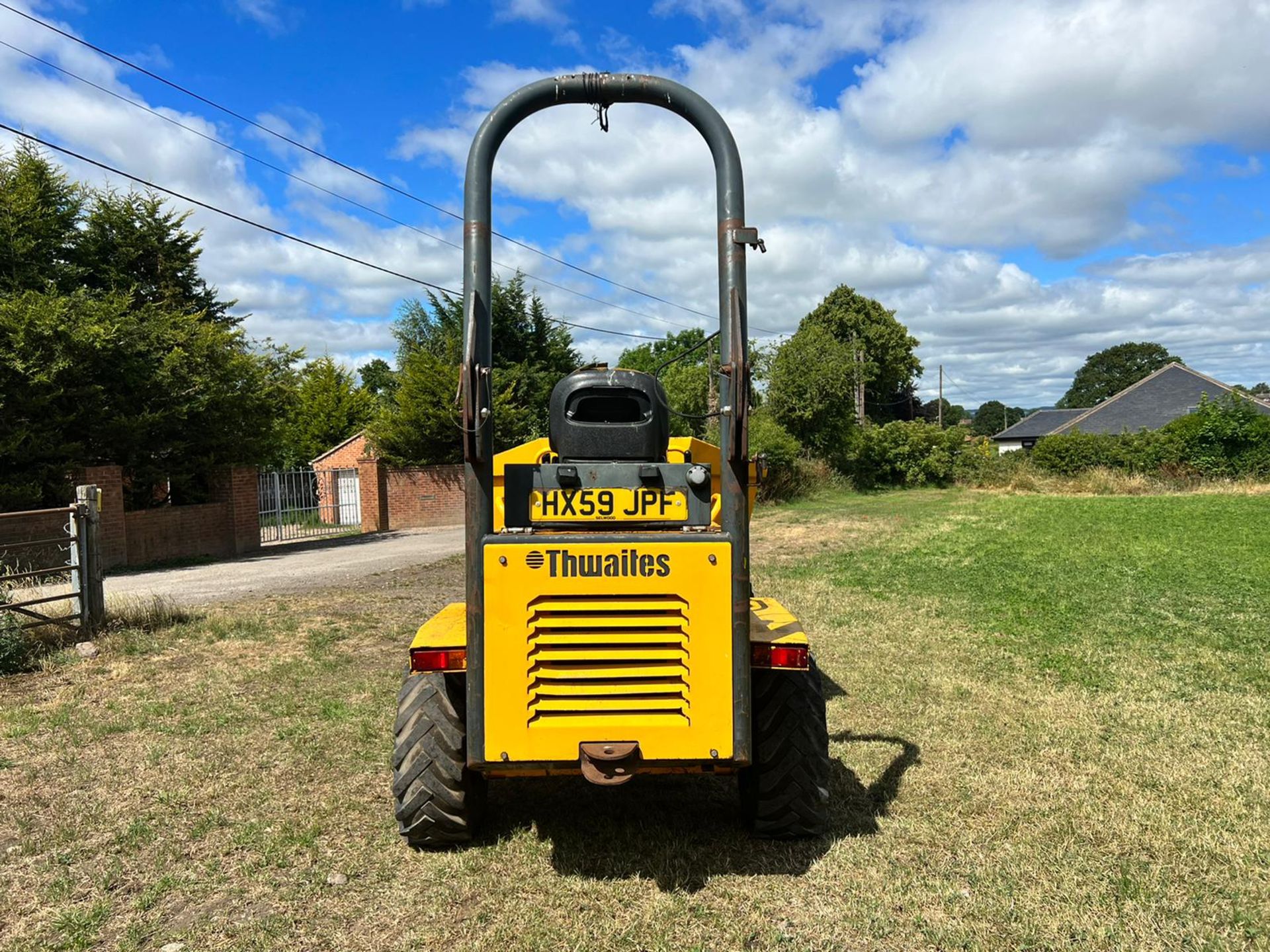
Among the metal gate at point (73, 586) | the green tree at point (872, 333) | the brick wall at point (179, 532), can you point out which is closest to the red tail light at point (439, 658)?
the metal gate at point (73, 586)

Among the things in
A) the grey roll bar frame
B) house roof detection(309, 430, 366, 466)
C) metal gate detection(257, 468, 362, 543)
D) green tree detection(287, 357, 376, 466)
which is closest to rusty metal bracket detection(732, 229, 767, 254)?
the grey roll bar frame

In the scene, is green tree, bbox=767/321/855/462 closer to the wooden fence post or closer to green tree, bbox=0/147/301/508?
green tree, bbox=0/147/301/508

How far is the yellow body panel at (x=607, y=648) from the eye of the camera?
3.52 metres

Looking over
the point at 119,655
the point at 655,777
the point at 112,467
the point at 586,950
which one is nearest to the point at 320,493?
the point at 112,467

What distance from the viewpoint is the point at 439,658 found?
3.79 metres

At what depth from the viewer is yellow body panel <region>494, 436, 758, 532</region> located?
4.27 m

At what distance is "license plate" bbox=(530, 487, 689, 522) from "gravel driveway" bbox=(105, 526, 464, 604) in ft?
26.7

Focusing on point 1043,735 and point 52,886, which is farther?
point 1043,735

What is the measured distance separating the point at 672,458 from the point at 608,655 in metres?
1.35

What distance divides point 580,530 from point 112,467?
524 inches

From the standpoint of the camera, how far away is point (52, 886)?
373 cm

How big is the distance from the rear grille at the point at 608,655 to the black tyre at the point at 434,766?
0.56 metres

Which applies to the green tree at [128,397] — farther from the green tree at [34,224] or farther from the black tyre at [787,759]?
the black tyre at [787,759]

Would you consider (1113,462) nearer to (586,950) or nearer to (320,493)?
(320,493)
